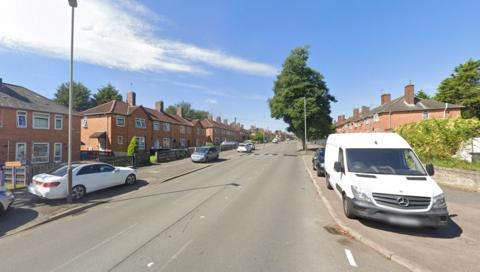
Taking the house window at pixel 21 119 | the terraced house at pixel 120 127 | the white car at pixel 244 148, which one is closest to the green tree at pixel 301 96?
the white car at pixel 244 148

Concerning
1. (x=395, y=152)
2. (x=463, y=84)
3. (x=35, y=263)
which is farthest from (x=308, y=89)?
(x=35, y=263)

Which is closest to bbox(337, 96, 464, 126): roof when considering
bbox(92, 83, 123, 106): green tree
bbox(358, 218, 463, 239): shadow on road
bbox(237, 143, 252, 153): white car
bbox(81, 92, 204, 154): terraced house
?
bbox(237, 143, 252, 153): white car

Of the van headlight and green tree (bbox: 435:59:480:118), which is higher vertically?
green tree (bbox: 435:59:480:118)

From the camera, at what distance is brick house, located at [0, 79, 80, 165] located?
19984mm

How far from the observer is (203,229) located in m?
6.11

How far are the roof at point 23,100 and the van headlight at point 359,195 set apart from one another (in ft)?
88.3

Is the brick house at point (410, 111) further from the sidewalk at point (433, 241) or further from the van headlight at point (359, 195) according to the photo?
the van headlight at point (359, 195)

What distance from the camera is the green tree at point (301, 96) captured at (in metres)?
35.9

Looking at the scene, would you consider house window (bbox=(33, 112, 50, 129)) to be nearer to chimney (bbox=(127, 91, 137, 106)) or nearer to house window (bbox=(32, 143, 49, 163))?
house window (bbox=(32, 143, 49, 163))

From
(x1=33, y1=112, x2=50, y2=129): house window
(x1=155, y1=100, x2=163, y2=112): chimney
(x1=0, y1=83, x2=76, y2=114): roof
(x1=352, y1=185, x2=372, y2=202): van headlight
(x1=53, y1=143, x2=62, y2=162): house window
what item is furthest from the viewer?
(x1=155, y1=100, x2=163, y2=112): chimney

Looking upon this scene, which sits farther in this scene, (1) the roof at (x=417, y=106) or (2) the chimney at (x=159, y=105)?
(2) the chimney at (x=159, y=105)

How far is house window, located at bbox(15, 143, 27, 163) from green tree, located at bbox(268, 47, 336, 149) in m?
31.7

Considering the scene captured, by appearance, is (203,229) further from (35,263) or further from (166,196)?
(166,196)

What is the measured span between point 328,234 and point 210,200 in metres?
4.76
